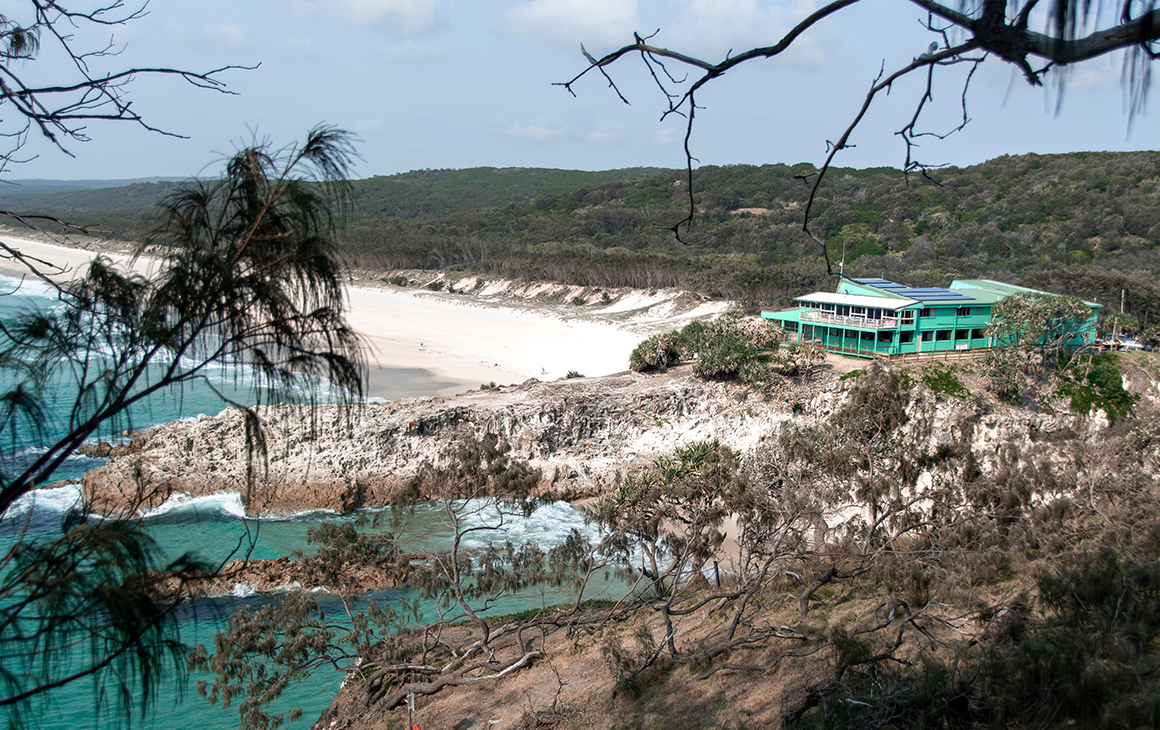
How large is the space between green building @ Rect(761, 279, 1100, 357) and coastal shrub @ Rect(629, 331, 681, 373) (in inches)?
169

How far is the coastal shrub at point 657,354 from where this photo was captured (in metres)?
23.6

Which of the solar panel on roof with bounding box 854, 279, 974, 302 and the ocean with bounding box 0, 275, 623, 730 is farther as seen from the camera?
the solar panel on roof with bounding box 854, 279, 974, 302

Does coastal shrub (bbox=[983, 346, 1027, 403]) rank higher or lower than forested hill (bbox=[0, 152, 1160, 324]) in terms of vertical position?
lower

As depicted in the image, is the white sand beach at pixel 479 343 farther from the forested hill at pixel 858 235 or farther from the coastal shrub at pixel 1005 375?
the coastal shrub at pixel 1005 375

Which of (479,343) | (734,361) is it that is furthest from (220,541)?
(479,343)

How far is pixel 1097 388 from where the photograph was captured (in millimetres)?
19609

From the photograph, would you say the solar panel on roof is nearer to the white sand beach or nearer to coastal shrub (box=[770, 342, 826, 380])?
coastal shrub (box=[770, 342, 826, 380])

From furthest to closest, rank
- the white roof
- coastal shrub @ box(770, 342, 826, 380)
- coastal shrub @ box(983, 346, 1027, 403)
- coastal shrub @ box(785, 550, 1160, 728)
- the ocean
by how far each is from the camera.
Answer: the white roof
coastal shrub @ box(770, 342, 826, 380)
coastal shrub @ box(983, 346, 1027, 403)
the ocean
coastal shrub @ box(785, 550, 1160, 728)

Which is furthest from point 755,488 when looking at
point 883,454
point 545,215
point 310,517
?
point 545,215

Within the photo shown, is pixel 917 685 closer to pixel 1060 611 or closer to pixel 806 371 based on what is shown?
pixel 1060 611

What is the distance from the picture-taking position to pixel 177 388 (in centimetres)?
349

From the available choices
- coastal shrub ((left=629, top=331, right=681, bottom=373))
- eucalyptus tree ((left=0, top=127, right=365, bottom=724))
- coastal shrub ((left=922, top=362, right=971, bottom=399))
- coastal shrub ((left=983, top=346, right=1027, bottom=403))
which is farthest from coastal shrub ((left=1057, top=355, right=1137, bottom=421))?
eucalyptus tree ((left=0, top=127, right=365, bottom=724))

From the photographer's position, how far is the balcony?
2195 centimetres

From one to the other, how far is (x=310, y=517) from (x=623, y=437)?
8.86 meters
